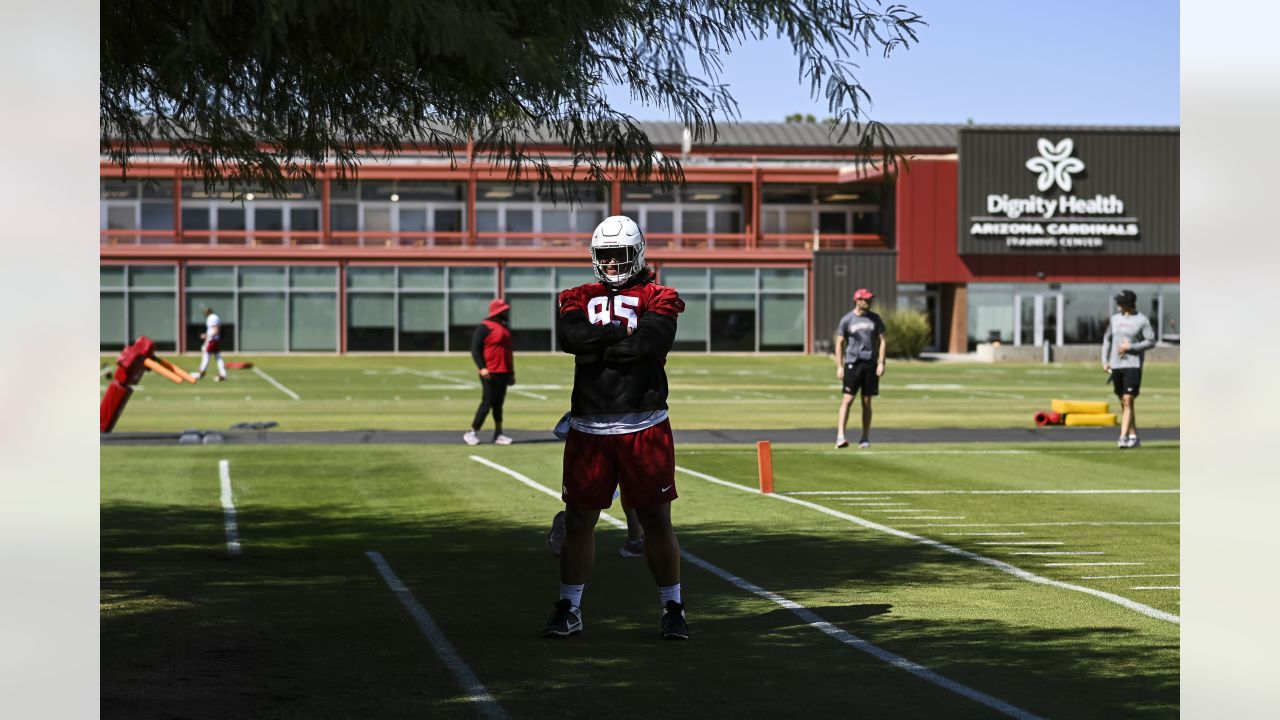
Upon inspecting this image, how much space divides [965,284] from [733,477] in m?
49.3

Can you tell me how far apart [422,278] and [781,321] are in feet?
45.1

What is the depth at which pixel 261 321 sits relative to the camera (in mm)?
60938

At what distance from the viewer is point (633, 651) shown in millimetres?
7766

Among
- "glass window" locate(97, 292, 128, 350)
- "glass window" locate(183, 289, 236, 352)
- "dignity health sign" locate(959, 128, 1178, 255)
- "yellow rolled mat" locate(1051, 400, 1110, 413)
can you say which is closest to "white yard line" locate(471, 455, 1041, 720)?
"yellow rolled mat" locate(1051, 400, 1110, 413)

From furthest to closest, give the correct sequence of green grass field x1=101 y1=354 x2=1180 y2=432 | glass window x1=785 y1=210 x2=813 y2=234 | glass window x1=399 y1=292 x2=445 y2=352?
glass window x1=785 y1=210 x2=813 y2=234 → glass window x1=399 y1=292 x2=445 y2=352 → green grass field x1=101 y1=354 x2=1180 y2=432

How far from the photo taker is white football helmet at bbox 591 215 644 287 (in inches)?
313

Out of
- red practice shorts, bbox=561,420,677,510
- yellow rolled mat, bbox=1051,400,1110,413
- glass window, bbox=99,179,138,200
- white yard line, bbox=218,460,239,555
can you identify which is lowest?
white yard line, bbox=218,460,239,555

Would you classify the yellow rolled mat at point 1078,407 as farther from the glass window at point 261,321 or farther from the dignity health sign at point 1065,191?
the glass window at point 261,321

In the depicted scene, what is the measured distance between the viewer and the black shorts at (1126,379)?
19953 mm

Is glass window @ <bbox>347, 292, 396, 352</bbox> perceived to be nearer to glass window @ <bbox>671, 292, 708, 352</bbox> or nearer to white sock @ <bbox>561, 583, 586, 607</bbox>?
glass window @ <bbox>671, 292, 708, 352</bbox>

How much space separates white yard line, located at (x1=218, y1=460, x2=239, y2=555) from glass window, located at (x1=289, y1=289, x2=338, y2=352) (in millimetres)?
43048

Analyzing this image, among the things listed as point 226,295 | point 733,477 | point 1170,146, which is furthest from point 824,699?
point 1170,146

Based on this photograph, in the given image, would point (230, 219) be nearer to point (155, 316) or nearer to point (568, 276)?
point (155, 316)

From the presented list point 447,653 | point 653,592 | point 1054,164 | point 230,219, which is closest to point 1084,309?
point 1054,164
